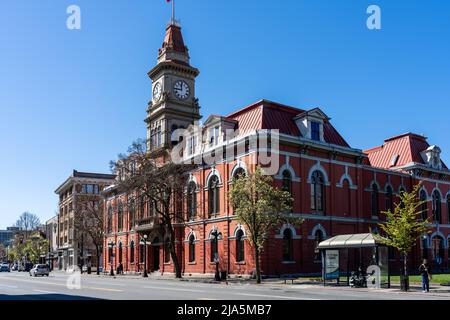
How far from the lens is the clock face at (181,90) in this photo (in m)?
62.7

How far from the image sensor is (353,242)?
106ft

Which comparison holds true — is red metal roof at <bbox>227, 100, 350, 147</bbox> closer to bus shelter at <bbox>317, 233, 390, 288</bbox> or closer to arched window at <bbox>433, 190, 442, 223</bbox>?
bus shelter at <bbox>317, 233, 390, 288</bbox>

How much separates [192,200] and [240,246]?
9.96 m

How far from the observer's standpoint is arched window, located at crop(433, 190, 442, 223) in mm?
60375

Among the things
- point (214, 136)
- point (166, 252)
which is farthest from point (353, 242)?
point (166, 252)

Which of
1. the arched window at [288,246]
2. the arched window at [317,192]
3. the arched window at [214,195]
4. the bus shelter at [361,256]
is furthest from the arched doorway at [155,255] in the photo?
the bus shelter at [361,256]

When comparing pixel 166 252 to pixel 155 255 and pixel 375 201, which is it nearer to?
pixel 155 255

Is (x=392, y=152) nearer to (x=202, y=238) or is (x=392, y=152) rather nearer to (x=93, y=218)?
(x=202, y=238)

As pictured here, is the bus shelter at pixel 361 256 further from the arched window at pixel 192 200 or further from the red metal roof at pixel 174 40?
the red metal roof at pixel 174 40

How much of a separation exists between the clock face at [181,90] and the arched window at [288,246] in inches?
1047
